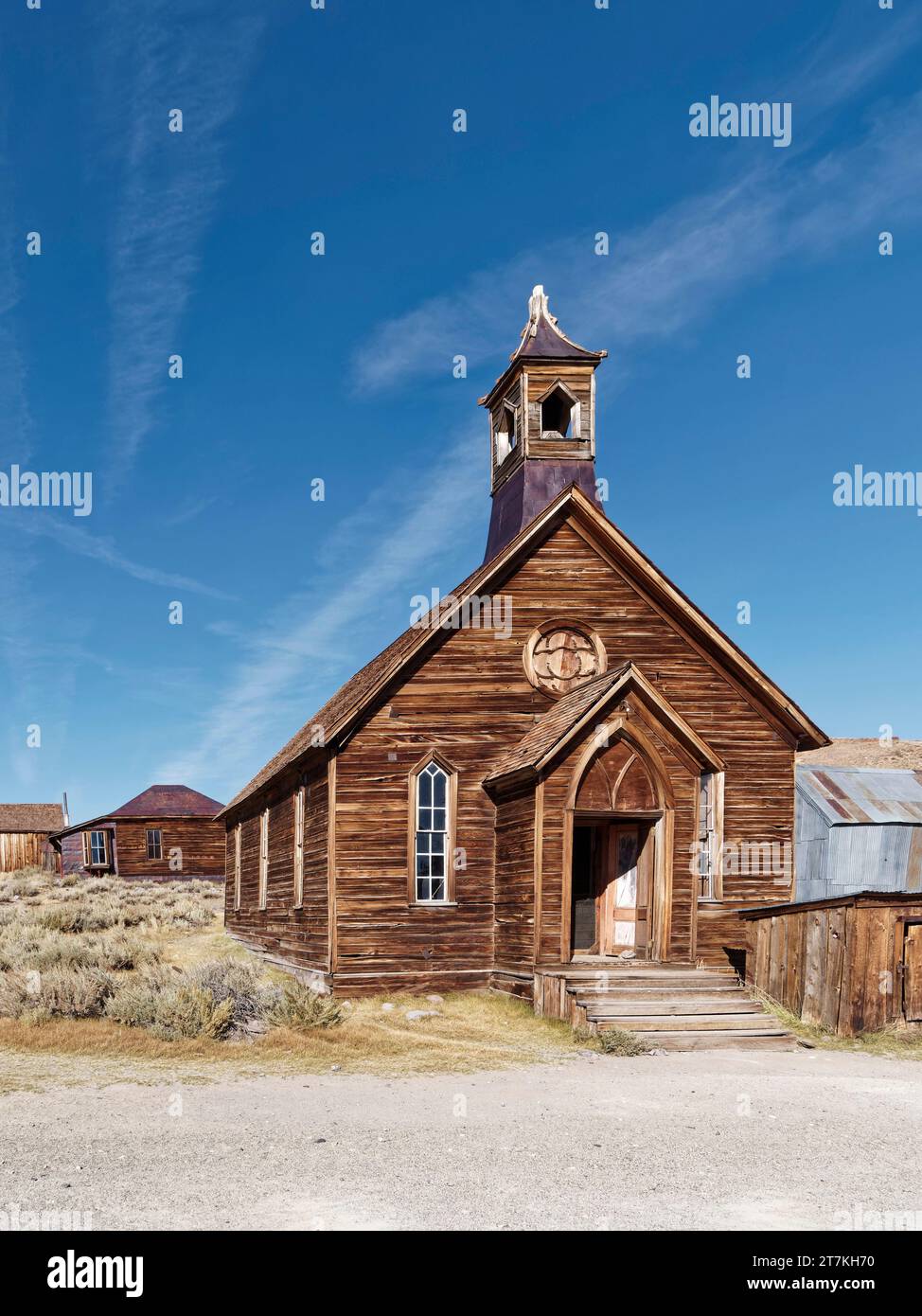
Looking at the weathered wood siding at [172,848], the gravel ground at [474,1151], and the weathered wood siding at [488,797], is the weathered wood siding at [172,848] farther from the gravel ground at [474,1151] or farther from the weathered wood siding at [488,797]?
the gravel ground at [474,1151]

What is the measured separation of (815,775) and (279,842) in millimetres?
11186

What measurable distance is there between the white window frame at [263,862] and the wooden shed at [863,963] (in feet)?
43.3

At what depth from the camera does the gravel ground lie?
649cm

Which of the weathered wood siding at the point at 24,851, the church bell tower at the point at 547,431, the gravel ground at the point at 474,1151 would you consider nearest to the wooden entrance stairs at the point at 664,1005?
the gravel ground at the point at 474,1151

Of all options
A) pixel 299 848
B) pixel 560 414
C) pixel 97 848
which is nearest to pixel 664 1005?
pixel 299 848

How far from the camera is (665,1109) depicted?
389 inches

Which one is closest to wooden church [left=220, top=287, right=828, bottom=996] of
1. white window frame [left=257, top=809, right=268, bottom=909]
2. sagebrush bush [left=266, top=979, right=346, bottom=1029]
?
sagebrush bush [left=266, top=979, right=346, bottom=1029]

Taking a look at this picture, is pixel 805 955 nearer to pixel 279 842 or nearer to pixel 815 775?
pixel 815 775

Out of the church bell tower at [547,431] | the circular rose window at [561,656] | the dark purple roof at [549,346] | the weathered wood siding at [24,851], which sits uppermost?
the dark purple roof at [549,346]

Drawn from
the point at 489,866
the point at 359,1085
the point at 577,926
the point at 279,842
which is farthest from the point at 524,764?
the point at 279,842

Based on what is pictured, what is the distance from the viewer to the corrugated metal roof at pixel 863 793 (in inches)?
868

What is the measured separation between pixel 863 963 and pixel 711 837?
4.54 m

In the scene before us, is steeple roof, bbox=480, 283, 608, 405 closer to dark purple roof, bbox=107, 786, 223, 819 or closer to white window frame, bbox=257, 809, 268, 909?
white window frame, bbox=257, 809, 268, 909
